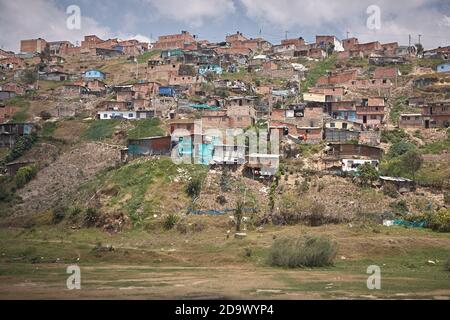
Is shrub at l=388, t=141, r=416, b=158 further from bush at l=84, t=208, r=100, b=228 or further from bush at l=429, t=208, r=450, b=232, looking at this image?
bush at l=84, t=208, r=100, b=228

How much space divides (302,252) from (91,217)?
589 inches

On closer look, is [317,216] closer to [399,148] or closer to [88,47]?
[399,148]

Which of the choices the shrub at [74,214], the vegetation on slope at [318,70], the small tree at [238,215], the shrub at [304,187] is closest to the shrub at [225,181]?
the small tree at [238,215]

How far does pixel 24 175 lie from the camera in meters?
41.8

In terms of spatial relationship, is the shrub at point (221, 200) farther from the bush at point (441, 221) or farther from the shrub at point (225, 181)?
the bush at point (441, 221)

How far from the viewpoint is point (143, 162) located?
1551 inches

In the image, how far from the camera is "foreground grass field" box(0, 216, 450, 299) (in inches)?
675

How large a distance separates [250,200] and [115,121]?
18365 millimetres

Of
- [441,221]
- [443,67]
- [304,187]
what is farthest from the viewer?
[443,67]

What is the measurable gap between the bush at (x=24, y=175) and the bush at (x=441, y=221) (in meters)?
Result: 28.2

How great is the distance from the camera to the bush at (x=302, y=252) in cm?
2534

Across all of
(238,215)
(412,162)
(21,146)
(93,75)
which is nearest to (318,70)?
(93,75)

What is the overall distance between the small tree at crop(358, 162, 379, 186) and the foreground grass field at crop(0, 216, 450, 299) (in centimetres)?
526

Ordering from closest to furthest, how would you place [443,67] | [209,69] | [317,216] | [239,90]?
[317,216] < [239,90] < [443,67] < [209,69]
